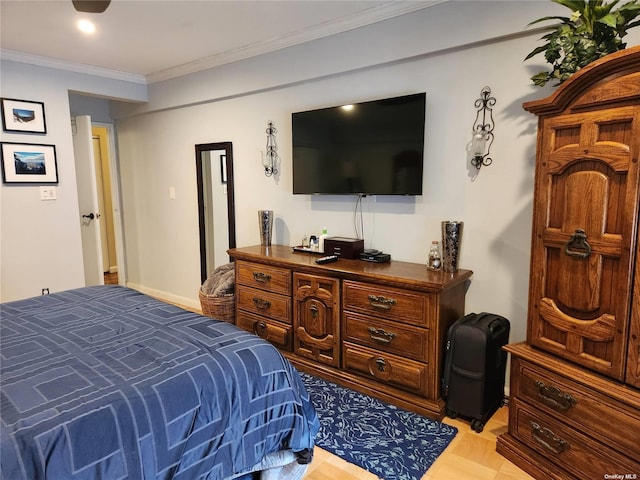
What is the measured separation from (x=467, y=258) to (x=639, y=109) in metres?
1.26

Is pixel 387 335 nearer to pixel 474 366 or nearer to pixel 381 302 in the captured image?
pixel 381 302

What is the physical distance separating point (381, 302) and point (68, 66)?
3.71 m

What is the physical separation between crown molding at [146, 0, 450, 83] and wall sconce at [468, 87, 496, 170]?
0.64m

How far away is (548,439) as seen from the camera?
178 centimetres

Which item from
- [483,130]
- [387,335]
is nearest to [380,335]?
[387,335]

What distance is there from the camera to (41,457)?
1007 mm

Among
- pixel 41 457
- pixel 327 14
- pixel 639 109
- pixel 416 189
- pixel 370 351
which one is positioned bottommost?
pixel 370 351

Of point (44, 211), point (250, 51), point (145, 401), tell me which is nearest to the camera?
point (145, 401)

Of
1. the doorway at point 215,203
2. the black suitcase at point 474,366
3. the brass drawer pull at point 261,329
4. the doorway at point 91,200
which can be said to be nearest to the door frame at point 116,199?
the doorway at point 91,200

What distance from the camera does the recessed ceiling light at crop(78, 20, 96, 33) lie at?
284cm

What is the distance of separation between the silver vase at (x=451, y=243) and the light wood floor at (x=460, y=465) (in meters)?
0.95

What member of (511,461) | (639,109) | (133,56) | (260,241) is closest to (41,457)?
(511,461)

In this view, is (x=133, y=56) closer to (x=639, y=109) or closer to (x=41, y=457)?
(x=41, y=457)

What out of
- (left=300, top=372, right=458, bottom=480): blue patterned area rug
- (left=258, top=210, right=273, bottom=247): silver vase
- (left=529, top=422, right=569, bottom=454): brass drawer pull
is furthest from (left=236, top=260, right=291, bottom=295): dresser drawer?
(left=529, top=422, right=569, bottom=454): brass drawer pull
